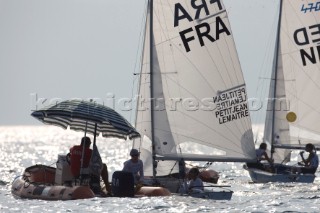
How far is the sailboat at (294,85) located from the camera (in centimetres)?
4391

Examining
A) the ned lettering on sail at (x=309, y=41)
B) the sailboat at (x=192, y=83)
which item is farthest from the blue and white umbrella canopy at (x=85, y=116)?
the ned lettering on sail at (x=309, y=41)

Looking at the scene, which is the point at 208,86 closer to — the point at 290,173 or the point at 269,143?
the point at 290,173

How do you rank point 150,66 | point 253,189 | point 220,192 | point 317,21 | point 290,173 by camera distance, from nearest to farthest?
point 220,192, point 150,66, point 253,189, point 290,173, point 317,21

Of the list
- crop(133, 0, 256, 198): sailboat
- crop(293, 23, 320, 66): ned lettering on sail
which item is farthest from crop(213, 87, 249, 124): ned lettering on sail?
crop(293, 23, 320, 66): ned lettering on sail

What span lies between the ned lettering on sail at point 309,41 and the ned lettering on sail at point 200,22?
35.2 ft

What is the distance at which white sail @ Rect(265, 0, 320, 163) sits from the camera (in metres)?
44.0

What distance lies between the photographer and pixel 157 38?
3325cm

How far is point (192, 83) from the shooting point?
1316 inches

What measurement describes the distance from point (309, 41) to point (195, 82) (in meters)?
11.7

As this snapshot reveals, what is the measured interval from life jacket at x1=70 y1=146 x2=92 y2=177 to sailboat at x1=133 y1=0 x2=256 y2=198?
439 cm

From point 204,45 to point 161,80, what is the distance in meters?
1.74

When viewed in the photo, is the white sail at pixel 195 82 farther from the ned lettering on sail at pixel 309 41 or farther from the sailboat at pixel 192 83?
the ned lettering on sail at pixel 309 41

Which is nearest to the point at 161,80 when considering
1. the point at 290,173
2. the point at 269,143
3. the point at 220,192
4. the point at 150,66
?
the point at 150,66

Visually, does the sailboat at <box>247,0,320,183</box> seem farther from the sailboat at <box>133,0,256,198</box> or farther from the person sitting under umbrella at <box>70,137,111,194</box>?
the person sitting under umbrella at <box>70,137,111,194</box>
